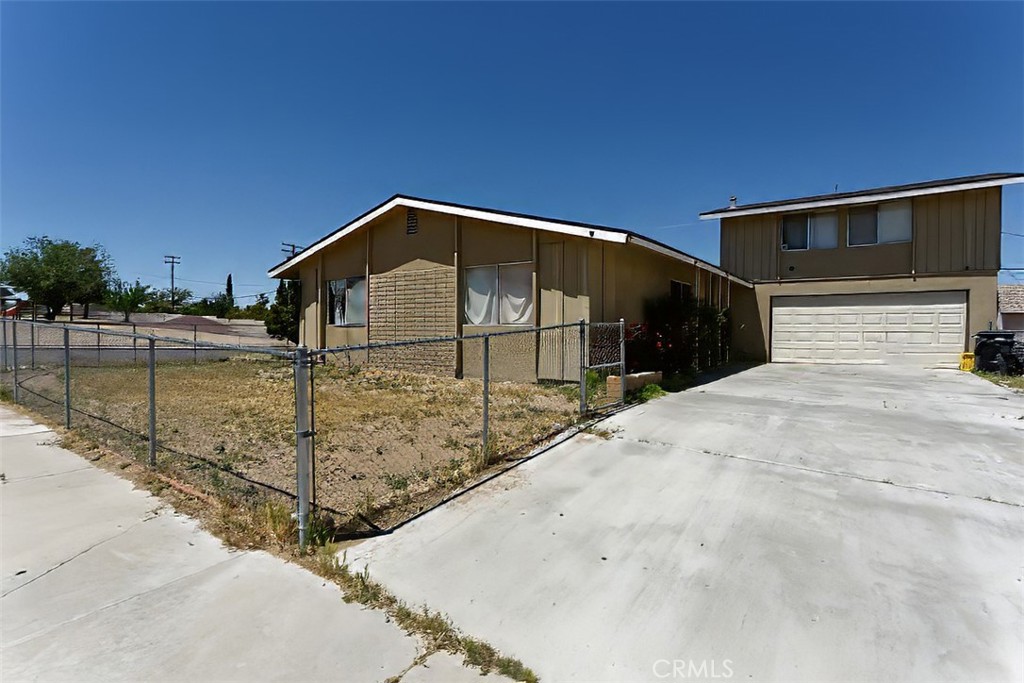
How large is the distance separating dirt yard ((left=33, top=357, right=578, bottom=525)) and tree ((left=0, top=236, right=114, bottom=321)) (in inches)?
955

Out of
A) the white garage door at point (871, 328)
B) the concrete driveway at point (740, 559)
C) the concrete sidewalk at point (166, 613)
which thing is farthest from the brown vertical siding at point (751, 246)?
the concrete sidewalk at point (166, 613)

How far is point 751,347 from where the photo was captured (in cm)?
1559

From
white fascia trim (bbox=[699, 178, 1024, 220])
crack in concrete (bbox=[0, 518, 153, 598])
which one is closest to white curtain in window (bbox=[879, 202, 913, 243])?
white fascia trim (bbox=[699, 178, 1024, 220])

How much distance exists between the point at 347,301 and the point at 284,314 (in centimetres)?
772

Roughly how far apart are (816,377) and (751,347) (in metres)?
4.52

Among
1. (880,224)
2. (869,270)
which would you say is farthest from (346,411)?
(880,224)

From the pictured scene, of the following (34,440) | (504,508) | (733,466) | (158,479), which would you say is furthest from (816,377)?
(34,440)

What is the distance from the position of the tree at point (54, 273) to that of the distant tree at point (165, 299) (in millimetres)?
19205

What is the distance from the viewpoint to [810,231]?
14.9 m

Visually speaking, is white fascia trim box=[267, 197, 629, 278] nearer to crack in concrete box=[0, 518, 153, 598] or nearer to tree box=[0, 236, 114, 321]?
crack in concrete box=[0, 518, 153, 598]

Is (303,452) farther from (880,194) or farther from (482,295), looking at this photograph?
(880,194)

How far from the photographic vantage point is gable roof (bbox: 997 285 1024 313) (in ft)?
89.4

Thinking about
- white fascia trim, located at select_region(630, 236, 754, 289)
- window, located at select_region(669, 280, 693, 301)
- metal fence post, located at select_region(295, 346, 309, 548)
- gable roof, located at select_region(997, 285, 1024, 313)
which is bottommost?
metal fence post, located at select_region(295, 346, 309, 548)

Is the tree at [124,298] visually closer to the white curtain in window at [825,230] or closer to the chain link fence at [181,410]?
the chain link fence at [181,410]
